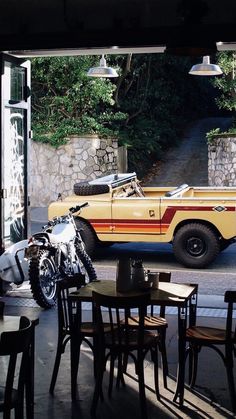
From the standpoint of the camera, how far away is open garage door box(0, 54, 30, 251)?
9.41m

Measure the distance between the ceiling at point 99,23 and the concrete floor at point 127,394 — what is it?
322cm

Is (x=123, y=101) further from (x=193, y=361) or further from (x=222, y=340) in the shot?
(x=222, y=340)

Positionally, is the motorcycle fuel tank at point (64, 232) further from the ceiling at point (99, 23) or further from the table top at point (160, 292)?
the table top at point (160, 292)

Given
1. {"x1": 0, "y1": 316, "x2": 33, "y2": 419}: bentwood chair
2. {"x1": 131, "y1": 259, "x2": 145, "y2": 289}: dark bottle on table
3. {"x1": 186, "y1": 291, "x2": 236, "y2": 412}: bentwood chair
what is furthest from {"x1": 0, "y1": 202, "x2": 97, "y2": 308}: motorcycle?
{"x1": 0, "y1": 316, "x2": 33, "y2": 419}: bentwood chair

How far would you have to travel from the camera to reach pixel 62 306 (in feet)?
19.6

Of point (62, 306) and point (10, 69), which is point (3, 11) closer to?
point (10, 69)

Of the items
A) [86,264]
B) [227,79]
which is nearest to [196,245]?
[86,264]

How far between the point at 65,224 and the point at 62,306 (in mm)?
3565

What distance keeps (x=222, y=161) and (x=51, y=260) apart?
37.9 ft

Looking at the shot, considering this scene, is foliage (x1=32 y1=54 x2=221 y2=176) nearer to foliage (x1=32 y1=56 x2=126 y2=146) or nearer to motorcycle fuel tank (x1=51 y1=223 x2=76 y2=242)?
foliage (x1=32 y1=56 x2=126 y2=146)

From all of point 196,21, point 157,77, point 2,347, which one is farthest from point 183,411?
point 157,77

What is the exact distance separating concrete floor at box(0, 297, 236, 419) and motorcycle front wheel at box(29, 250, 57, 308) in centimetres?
132

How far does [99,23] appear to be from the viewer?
320 inches

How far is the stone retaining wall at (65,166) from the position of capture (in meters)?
19.5
